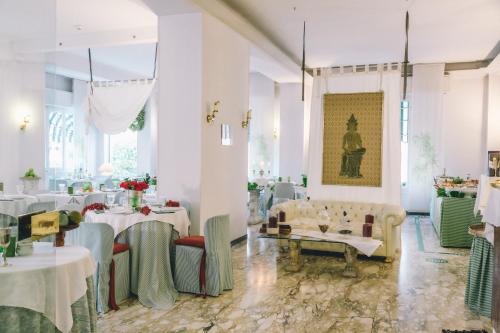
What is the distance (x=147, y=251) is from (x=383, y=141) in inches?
170

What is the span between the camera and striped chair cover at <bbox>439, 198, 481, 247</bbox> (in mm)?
7367

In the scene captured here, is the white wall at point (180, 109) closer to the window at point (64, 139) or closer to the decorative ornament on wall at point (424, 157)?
the window at point (64, 139)

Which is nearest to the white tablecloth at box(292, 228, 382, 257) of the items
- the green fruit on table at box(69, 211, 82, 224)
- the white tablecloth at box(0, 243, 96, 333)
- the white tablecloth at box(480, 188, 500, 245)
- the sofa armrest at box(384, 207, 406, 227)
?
the sofa armrest at box(384, 207, 406, 227)

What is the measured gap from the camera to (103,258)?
4.20 meters

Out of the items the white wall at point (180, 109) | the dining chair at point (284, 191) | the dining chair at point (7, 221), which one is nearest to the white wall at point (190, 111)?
the white wall at point (180, 109)

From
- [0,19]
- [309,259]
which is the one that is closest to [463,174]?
[309,259]

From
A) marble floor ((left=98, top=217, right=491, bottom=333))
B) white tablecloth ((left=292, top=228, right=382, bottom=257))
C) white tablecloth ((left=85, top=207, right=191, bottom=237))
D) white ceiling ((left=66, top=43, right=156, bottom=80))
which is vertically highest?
white ceiling ((left=66, top=43, right=156, bottom=80))

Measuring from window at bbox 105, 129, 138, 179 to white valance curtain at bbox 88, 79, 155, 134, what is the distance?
4.51 metres

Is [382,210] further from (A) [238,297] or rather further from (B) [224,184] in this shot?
(A) [238,297]

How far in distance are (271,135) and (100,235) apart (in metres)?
8.86

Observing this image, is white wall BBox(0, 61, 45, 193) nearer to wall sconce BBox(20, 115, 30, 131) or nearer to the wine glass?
wall sconce BBox(20, 115, 30, 131)

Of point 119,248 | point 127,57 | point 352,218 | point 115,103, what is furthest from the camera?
point 127,57

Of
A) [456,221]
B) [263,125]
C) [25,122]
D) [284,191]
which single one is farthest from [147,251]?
[263,125]

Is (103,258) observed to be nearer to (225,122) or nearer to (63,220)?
(63,220)
